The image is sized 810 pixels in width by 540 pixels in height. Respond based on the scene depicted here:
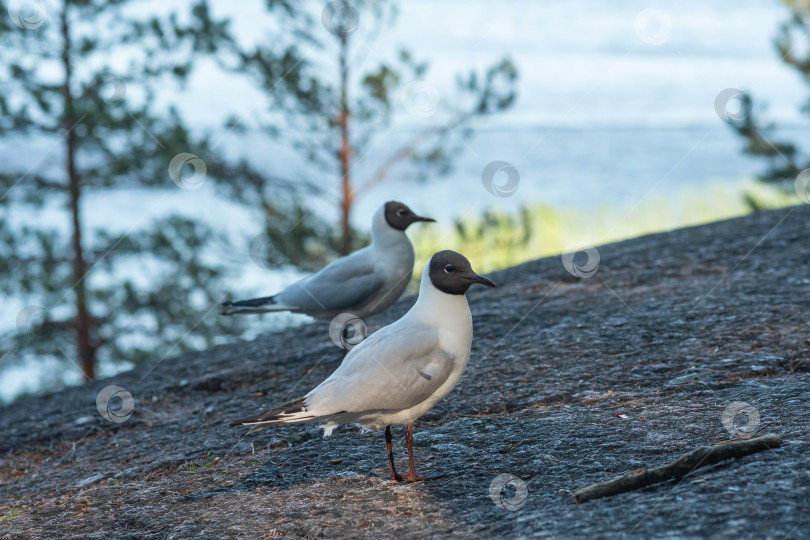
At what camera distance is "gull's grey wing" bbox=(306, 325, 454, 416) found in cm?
356

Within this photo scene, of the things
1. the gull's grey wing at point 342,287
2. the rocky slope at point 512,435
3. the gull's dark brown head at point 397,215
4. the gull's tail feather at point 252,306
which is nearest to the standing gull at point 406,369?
the rocky slope at point 512,435

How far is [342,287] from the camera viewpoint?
6070 mm

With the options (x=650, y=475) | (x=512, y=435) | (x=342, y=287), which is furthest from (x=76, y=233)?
(x=650, y=475)

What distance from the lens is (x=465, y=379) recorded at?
5082 mm

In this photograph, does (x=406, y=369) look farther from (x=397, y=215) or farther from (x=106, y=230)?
(x=106, y=230)

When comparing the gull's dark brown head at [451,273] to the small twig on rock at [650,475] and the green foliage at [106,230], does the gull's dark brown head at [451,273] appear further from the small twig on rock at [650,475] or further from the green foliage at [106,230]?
the green foliage at [106,230]

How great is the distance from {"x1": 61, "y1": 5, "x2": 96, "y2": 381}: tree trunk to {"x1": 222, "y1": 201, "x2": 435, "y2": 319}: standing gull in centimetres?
763

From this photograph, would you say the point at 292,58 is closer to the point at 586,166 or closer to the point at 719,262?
the point at 719,262

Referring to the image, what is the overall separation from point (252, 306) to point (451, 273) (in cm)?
287

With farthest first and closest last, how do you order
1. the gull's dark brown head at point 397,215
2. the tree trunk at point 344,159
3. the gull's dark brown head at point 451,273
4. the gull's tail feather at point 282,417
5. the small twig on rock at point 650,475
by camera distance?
the tree trunk at point 344,159, the gull's dark brown head at point 397,215, the gull's dark brown head at point 451,273, the gull's tail feather at point 282,417, the small twig on rock at point 650,475

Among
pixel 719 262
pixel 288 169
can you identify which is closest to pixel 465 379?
pixel 719 262

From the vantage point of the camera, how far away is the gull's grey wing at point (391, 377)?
356 centimetres

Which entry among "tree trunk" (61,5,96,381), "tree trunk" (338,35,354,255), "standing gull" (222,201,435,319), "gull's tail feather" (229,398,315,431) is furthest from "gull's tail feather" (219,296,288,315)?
"tree trunk" (338,35,354,255)

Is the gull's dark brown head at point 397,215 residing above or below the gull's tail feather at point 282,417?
above
